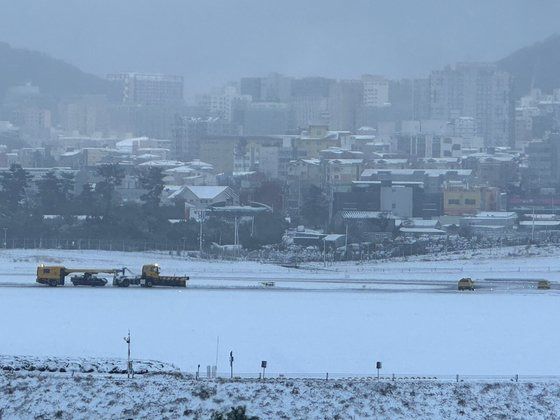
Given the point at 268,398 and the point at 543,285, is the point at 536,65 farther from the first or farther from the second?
the point at 268,398

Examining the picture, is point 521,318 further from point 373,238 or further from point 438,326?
point 373,238

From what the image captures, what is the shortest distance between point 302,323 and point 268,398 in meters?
6.37

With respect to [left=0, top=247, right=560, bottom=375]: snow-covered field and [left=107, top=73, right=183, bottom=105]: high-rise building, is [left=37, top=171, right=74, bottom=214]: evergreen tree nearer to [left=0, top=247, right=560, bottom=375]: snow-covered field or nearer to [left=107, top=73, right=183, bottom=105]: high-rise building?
[left=0, top=247, right=560, bottom=375]: snow-covered field

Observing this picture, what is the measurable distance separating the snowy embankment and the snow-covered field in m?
1.37

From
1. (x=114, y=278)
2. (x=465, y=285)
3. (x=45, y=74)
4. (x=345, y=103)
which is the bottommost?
(x=114, y=278)

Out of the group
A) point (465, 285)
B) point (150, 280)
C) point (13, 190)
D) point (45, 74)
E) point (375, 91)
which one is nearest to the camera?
point (465, 285)

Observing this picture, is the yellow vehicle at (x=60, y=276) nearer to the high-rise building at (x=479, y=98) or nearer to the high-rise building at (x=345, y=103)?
the high-rise building at (x=479, y=98)

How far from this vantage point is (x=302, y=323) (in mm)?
24328

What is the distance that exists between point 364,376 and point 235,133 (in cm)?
9441

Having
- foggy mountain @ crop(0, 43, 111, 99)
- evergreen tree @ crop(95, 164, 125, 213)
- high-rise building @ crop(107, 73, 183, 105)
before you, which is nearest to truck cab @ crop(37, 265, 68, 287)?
evergreen tree @ crop(95, 164, 125, 213)

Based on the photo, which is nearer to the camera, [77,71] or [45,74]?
[45,74]

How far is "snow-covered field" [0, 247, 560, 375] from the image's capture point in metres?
20.8

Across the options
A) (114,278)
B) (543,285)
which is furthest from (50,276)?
(543,285)

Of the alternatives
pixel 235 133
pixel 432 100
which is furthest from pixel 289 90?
pixel 235 133
